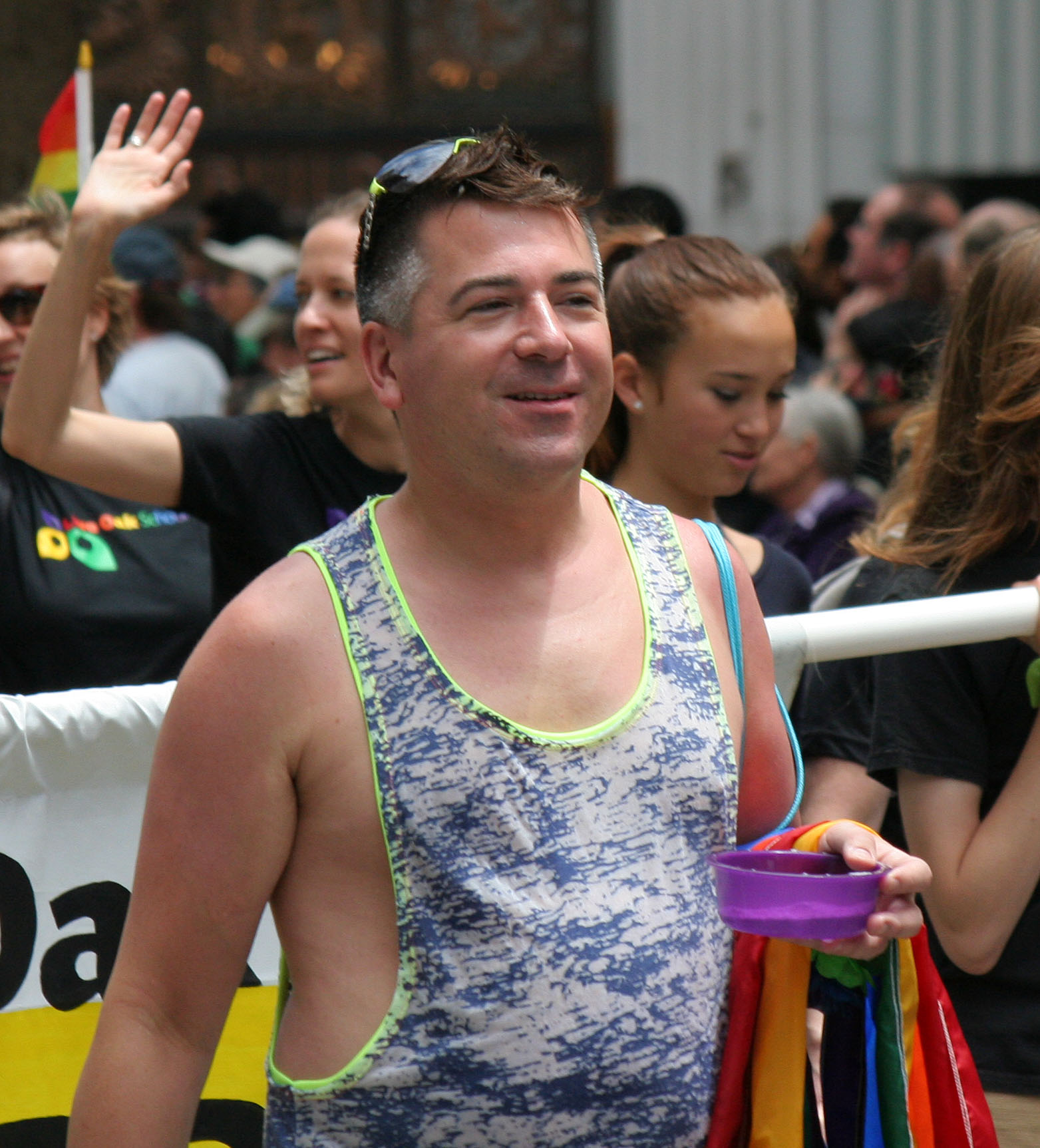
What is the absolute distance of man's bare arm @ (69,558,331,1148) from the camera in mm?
1556

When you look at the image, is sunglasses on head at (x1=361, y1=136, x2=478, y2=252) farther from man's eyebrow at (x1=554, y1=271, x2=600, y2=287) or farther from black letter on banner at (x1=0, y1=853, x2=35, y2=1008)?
black letter on banner at (x1=0, y1=853, x2=35, y2=1008)

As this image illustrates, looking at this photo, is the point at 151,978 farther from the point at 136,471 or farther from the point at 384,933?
the point at 136,471

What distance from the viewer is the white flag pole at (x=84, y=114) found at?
357cm

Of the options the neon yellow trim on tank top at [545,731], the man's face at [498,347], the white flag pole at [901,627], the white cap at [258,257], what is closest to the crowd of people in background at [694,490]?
the white flag pole at [901,627]

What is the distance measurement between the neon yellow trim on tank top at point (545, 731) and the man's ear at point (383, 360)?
0.12 m

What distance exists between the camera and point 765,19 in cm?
1024

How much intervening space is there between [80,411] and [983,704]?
1.83 meters

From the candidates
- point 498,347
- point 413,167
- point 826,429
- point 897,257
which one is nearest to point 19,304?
point 413,167

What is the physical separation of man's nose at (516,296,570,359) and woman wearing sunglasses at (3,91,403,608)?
55.8 inches

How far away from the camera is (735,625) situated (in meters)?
1.78

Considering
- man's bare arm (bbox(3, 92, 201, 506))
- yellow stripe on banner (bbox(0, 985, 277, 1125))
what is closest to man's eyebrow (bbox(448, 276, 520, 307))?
Answer: yellow stripe on banner (bbox(0, 985, 277, 1125))

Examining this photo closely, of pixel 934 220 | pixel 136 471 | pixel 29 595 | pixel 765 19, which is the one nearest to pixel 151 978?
pixel 136 471

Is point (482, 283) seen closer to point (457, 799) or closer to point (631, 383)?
point (457, 799)

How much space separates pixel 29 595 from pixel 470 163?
1.95m
